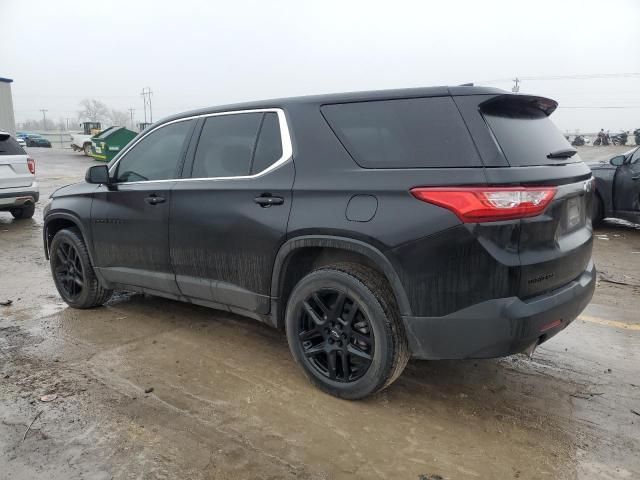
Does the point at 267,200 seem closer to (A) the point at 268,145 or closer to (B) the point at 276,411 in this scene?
(A) the point at 268,145

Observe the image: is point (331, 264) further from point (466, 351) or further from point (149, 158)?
point (149, 158)

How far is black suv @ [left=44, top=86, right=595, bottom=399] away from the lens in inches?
99.7

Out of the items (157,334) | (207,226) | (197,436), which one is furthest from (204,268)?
(197,436)

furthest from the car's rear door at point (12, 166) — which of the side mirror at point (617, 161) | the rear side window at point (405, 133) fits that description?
the side mirror at point (617, 161)

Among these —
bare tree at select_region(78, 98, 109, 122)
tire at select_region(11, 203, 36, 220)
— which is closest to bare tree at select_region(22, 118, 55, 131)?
bare tree at select_region(78, 98, 109, 122)

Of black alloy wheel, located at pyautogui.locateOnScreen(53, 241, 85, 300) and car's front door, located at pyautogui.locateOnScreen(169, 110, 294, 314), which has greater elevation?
car's front door, located at pyautogui.locateOnScreen(169, 110, 294, 314)

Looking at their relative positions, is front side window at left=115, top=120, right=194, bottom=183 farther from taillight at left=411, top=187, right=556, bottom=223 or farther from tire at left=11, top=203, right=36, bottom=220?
tire at left=11, top=203, right=36, bottom=220

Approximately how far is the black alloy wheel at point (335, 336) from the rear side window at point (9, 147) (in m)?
8.55

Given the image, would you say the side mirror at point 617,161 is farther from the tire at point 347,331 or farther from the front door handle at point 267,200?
the front door handle at point 267,200

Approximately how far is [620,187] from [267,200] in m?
7.11

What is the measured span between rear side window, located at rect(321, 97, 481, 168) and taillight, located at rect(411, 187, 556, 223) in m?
0.17

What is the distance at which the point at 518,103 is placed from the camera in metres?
2.89

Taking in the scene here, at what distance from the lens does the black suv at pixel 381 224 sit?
8.31ft

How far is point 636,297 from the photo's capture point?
17.0ft
